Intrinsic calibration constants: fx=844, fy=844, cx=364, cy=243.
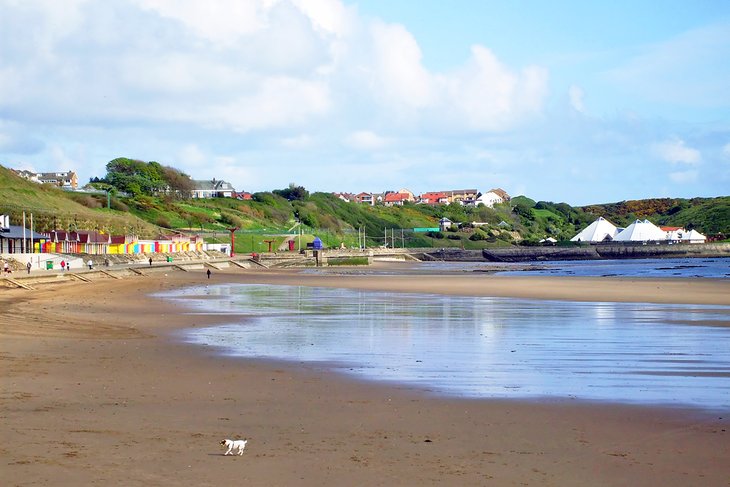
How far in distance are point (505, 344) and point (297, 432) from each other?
410 inches

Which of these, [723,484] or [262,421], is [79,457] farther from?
[723,484]

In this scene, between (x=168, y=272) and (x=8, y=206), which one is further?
(x=8, y=206)

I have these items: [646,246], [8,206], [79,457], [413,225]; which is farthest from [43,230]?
[413,225]

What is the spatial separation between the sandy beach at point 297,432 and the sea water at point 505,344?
1.32m

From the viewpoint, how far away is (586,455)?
31.8 feet

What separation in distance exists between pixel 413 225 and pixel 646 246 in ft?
206

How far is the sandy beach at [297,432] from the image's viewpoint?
8766 mm

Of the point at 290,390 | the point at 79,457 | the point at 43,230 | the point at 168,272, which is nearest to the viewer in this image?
the point at 79,457

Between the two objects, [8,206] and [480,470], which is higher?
[8,206]

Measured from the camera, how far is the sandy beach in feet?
28.8

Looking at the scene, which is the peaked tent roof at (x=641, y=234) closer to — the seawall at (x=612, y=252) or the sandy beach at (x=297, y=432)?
the seawall at (x=612, y=252)

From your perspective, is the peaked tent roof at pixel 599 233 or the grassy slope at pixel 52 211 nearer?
the grassy slope at pixel 52 211

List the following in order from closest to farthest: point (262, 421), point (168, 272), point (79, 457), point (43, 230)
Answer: point (79, 457) → point (262, 421) → point (168, 272) → point (43, 230)

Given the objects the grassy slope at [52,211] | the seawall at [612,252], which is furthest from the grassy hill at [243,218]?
the seawall at [612,252]
